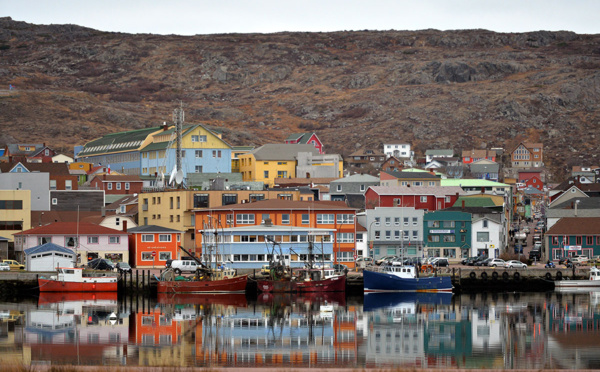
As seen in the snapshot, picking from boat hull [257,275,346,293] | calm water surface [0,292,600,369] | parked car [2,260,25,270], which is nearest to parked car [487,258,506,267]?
calm water surface [0,292,600,369]

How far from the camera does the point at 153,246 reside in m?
98.1

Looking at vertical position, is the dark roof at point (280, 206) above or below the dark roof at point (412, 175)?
below

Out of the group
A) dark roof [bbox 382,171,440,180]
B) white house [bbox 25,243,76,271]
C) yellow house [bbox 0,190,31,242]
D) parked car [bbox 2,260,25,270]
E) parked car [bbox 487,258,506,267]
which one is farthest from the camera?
dark roof [bbox 382,171,440,180]

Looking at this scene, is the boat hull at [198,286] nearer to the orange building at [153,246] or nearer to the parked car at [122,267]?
the parked car at [122,267]

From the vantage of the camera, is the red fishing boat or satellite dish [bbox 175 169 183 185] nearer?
the red fishing boat

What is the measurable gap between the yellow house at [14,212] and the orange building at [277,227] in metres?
16.7

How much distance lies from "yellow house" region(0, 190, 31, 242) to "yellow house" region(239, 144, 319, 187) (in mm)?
51168

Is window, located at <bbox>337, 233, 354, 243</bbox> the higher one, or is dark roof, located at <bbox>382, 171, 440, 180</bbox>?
dark roof, located at <bbox>382, 171, 440, 180</bbox>

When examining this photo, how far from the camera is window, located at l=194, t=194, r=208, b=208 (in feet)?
344

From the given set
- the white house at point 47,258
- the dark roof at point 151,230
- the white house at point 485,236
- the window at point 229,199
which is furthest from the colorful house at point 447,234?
the white house at point 47,258

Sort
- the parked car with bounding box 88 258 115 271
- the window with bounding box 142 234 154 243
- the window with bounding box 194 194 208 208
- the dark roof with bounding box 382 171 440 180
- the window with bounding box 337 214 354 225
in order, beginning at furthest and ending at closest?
the dark roof with bounding box 382 171 440 180 → the window with bounding box 194 194 208 208 → the window with bounding box 337 214 354 225 → the window with bounding box 142 234 154 243 → the parked car with bounding box 88 258 115 271

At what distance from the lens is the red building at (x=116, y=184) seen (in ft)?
447

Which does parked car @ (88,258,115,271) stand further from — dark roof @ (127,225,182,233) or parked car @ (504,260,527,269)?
parked car @ (504,260,527,269)

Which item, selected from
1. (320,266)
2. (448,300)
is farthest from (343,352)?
(320,266)
